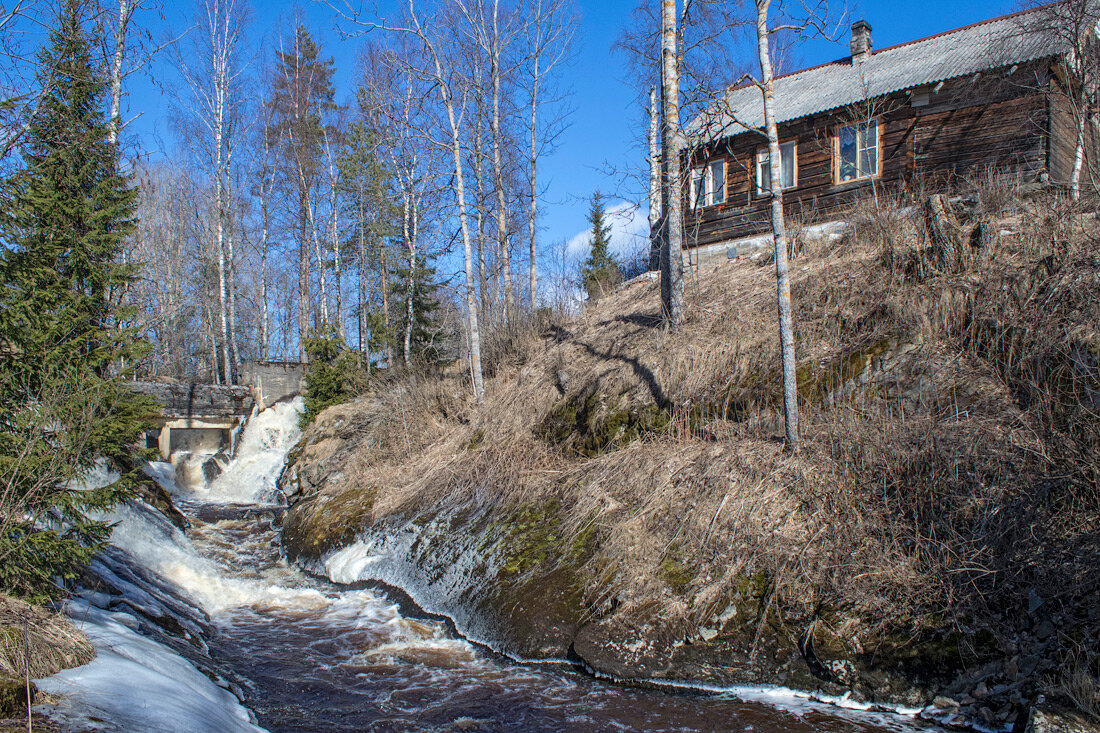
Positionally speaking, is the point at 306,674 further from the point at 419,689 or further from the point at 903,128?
the point at 903,128

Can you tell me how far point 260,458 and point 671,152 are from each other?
14.4 m

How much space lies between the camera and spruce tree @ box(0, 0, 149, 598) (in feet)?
17.0

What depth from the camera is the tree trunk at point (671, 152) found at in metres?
9.83

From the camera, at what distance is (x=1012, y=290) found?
7168mm

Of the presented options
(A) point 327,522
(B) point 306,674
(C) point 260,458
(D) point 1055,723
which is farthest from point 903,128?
(C) point 260,458

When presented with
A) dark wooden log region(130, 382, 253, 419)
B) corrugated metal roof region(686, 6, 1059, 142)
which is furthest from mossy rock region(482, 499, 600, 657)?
dark wooden log region(130, 382, 253, 419)

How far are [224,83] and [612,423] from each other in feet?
73.3

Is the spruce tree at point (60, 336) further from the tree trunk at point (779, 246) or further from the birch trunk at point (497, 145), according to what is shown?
the birch trunk at point (497, 145)

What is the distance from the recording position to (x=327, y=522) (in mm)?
11727

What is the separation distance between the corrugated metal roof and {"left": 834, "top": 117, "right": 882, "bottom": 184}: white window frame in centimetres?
60

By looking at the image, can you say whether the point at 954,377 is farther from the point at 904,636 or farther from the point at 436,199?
the point at 436,199

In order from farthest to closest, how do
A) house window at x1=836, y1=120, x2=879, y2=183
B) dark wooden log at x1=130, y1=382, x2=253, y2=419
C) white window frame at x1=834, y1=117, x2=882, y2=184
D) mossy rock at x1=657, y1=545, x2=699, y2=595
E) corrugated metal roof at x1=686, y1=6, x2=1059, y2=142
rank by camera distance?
dark wooden log at x1=130, y1=382, x2=253, y2=419 < house window at x1=836, y1=120, x2=879, y2=183 < white window frame at x1=834, y1=117, x2=882, y2=184 < corrugated metal roof at x1=686, y1=6, x2=1059, y2=142 < mossy rock at x1=657, y1=545, x2=699, y2=595

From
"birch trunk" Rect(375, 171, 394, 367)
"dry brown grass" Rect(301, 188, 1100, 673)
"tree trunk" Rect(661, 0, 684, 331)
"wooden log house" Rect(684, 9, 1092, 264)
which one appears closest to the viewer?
"dry brown grass" Rect(301, 188, 1100, 673)

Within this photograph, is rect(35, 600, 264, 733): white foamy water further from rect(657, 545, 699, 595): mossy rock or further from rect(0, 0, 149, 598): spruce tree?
rect(657, 545, 699, 595): mossy rock
